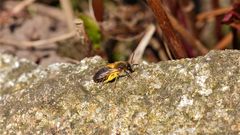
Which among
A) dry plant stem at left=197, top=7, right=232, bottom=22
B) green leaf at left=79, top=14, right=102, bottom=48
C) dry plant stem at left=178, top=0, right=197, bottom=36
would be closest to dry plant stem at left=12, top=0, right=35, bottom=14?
green leaf at left=79, top=14, right=102, bottom=48

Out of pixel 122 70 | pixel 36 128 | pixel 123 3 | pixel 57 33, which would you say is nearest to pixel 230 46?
pixel 123 3

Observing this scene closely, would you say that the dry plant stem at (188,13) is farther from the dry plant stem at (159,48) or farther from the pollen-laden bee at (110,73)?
the pollen-laden bee at (110,73)

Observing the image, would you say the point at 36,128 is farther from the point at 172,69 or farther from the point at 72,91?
the point at 172,69

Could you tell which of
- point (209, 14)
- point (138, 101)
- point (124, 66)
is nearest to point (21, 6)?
point (209, 14)

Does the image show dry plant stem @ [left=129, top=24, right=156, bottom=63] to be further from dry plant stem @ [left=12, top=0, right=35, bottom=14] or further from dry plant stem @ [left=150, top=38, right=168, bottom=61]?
dry plant stem @ [left=12, top=0, right=35, bottom=14]

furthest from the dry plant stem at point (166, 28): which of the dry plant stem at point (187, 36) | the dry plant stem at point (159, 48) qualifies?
the dry plant stem at point (159, 48)
